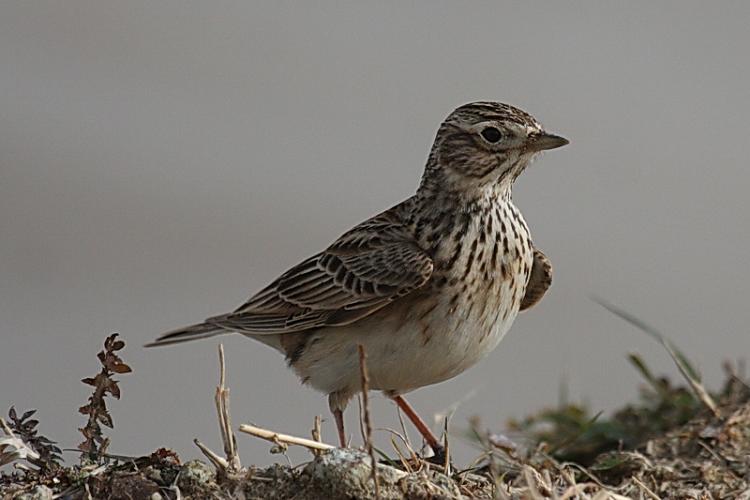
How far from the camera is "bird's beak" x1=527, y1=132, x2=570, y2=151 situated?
4.57 metres

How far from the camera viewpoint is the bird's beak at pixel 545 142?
4570mm

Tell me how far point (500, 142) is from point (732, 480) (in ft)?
4.89

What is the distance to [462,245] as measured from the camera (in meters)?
4.54

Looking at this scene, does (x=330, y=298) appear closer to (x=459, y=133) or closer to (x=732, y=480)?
(x=459, y=133)

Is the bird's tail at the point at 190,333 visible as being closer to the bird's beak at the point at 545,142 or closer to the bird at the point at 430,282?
the bird at the point at 430,282

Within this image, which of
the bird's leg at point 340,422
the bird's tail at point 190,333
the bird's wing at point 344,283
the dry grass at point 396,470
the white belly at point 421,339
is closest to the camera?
the dry grass at point 396,470

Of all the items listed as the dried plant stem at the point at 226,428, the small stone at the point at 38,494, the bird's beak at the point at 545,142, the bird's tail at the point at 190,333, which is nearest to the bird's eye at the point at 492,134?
the bird's beak at the point at 545,142

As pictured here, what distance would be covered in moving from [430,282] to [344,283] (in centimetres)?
46

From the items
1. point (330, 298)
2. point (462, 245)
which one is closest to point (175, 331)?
point (330, 298)

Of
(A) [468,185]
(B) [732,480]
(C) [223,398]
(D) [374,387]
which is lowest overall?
(B) [732,480]

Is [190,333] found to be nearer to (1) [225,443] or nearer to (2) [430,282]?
(2) [430,282]

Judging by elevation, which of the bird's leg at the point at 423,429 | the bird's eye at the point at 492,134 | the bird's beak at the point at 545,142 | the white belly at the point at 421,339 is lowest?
the bird's leg at the point at 423,429

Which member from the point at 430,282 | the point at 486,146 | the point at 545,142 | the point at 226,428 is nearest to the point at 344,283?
the point at 430,282

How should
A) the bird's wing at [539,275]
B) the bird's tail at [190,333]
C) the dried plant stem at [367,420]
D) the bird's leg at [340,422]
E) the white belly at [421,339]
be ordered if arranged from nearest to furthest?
1. the dried plant stem at [367,420]
2. the white belly at [421,339]
3. the bird's leg at [340,422]
4. the bird's wing at [539,275]
5. the bird's tail at [190,333]
